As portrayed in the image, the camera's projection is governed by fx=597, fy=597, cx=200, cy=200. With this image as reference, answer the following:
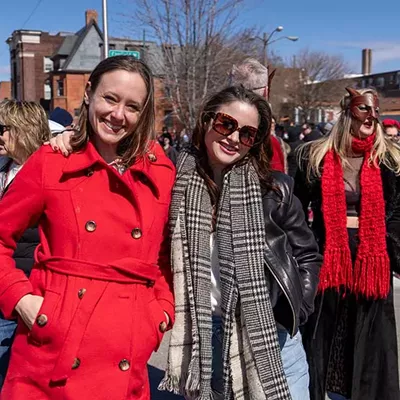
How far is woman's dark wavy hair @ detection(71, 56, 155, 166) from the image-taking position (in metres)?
2.22

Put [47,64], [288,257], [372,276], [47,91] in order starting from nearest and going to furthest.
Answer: [288,257] → [372,276] → [47,91] → [47,64]

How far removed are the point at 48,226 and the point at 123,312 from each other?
416 mm

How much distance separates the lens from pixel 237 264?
2338 mm

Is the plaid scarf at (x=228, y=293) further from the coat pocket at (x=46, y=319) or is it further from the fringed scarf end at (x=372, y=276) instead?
the fringed scarf end at (x=372, y=276)

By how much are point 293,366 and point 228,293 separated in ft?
1.63

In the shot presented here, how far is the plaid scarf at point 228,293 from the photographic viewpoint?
2328 millimetres

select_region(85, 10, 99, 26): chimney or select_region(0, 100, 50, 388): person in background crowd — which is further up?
select_region(85, 10, 99, 26): chimney

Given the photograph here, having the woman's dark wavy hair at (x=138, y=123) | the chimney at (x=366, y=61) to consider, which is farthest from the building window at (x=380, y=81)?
the woman's dark wavy hair at (x=138, y=123)

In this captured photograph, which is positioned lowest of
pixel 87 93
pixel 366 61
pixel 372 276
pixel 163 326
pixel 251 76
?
pixel 372 276

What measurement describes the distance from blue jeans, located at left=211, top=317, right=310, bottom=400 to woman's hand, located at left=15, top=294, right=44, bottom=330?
0.78 meters

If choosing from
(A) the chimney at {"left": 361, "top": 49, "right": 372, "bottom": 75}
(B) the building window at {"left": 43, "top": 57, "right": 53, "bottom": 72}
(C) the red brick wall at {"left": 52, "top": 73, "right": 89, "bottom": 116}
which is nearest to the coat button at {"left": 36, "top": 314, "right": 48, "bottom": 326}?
(C) the red brick wall at {"left": 52, "top": 73, "right": 89, "bottom": 116}

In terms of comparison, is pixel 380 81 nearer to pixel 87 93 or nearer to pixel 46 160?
pixel 87 93

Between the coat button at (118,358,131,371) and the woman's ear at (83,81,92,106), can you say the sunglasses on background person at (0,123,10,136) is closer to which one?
the woman's ear at (83,81,92,106)

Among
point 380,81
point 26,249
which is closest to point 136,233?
point 26,249
